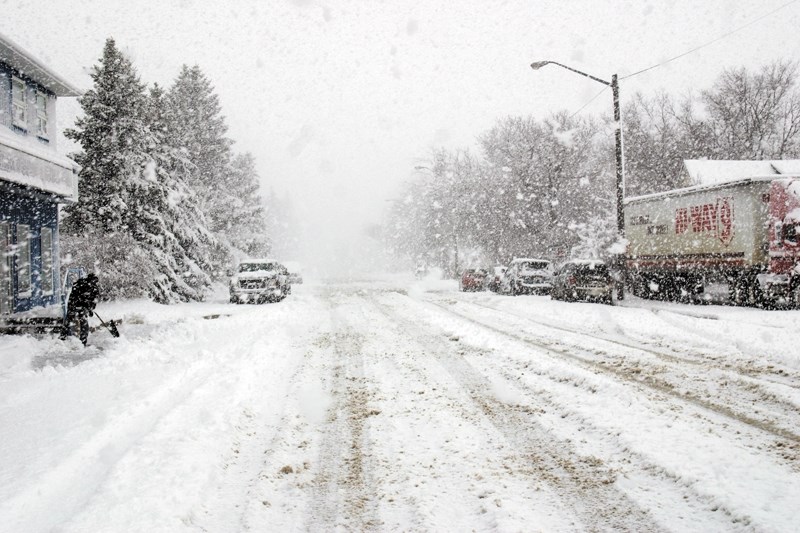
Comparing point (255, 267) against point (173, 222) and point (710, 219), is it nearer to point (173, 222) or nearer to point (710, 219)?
point (173, 222)

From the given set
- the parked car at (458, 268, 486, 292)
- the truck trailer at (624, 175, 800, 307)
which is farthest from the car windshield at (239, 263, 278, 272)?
the truck trailer at (624, 175, 800, 307)

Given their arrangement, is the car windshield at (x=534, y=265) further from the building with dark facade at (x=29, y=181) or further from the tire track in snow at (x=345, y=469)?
A: the tire track in snow at (x=345, y=469)

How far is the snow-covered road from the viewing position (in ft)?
10.8

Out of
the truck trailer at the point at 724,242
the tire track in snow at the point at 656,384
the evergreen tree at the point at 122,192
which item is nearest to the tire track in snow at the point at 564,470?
the tire track in snow at the point at 656,384

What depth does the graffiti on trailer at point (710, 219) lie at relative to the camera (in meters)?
17.2

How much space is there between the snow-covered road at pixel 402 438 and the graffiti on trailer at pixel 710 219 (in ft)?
29.0

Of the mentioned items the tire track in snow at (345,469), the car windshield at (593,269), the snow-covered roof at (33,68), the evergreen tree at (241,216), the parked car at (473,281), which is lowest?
the tire track in snow at (345,469)

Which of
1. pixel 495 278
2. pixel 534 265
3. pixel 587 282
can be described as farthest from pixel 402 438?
pixel 495 278

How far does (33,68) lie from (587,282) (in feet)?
65.8

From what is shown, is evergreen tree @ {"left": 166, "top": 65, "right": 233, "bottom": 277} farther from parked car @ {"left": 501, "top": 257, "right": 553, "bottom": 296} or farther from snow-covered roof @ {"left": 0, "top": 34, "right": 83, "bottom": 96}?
parked car @ {"left": 501, "top": 257, "right": 553, "bottom": 296}

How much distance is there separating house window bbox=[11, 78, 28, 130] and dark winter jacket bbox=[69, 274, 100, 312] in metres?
9.12

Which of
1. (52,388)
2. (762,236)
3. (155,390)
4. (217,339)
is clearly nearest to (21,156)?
(217,339)

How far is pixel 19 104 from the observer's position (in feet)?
53.6

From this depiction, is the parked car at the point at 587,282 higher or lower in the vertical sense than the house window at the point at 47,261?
lower
